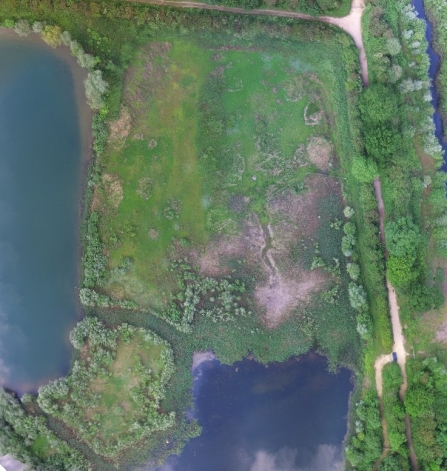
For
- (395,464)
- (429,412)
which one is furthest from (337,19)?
(395,464)

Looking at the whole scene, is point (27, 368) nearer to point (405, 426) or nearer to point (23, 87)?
point (23, 87)

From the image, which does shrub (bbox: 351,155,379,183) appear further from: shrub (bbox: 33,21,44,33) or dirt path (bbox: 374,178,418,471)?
shrub (bbox: 33,21,44,33)

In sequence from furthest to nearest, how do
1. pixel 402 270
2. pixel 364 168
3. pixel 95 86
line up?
pixel 95 86
pixel 364 168
pixel 402 270

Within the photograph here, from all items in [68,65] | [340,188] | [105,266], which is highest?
[68,65]

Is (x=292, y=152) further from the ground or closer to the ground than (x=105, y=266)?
further from the ground

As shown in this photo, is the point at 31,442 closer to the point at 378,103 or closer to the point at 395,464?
the point at 395,464

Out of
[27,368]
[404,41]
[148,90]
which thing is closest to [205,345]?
[27,368]
